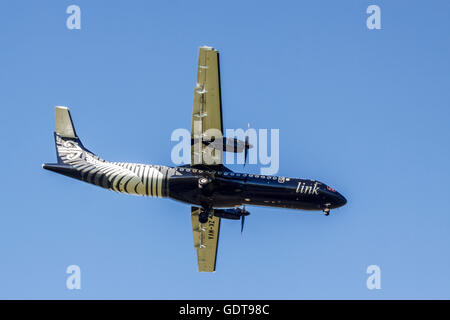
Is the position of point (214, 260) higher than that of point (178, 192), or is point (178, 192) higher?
point (178, 192)

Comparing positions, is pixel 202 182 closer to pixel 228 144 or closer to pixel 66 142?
pixel 228 144

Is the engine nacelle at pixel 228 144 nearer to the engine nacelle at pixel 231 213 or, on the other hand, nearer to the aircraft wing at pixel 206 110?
the aircraft wing at pixel 206 110

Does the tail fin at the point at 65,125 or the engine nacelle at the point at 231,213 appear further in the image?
the engine nacelle at the point at 231,213

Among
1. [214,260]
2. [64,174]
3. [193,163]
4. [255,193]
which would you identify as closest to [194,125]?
[193,163]

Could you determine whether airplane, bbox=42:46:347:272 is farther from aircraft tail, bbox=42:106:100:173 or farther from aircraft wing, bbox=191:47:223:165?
aircraft tail, bbox=42:106:100:173

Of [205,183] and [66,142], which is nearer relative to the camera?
[205,183]

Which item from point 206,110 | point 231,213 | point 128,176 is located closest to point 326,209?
point 231,213

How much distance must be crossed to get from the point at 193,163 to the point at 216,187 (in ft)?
4.78

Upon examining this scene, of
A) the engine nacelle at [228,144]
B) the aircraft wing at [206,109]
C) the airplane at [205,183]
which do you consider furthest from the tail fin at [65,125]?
the engine nacelle at [228,144]

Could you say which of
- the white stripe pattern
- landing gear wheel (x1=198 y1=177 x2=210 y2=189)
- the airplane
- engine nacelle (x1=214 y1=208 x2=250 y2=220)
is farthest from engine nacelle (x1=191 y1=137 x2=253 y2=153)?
engine nacelle (x1=214 y1=208 x2=250 y2=220)

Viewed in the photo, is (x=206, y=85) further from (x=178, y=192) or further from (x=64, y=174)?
(x=64, y=174)

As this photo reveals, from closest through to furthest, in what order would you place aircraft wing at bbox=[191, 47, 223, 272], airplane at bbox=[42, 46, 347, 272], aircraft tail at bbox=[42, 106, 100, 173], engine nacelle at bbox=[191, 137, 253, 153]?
aircraft wing at bbox=[191, 47, 223, 272]
engine nacelle at bbox=[191, 137, 253, 153]
airplane at bbox=[42, 46, 347, 272]
aircraft tail at bbox=[42, 106, 100, 173]

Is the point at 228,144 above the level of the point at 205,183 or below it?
above

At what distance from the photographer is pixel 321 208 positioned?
28797 millimetres
